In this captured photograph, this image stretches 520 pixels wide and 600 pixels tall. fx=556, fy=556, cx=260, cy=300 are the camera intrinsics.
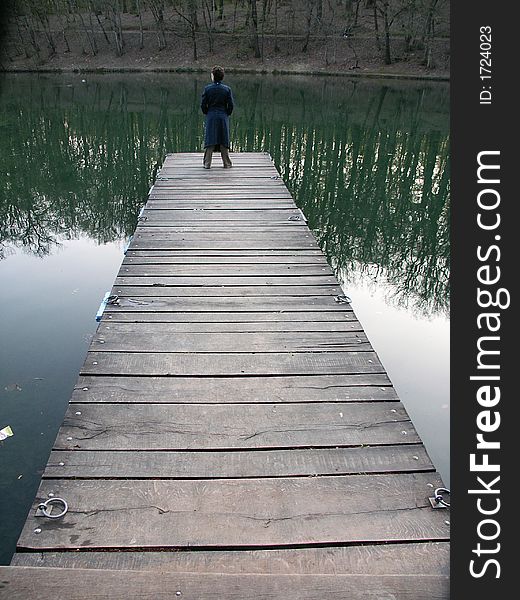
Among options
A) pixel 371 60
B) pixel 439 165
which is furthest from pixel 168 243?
pixel 371 60

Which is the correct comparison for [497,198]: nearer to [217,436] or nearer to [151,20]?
[217,436]

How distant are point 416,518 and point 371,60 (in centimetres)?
3105

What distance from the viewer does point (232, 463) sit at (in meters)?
2.30

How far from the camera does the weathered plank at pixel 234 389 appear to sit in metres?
2.75

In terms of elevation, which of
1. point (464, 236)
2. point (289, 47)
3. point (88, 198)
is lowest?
point (88, 198)

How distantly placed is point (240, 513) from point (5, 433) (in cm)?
222

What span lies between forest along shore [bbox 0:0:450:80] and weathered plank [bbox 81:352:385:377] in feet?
88.1

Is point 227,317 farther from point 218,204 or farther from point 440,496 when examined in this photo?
point 218,204

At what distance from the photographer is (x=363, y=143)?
13203 millimetres

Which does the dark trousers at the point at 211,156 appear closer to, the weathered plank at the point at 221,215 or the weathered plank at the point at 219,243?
the weathered plank at the point at 221,215

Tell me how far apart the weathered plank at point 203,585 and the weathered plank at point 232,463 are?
0.65 meters

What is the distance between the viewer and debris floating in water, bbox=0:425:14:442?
3562mm

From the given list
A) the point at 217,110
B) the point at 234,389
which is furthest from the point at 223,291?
the point at 217,110

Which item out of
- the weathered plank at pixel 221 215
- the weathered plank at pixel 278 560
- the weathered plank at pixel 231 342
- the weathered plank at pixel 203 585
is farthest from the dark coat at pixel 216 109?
the weathered plank at pixel 203 585
